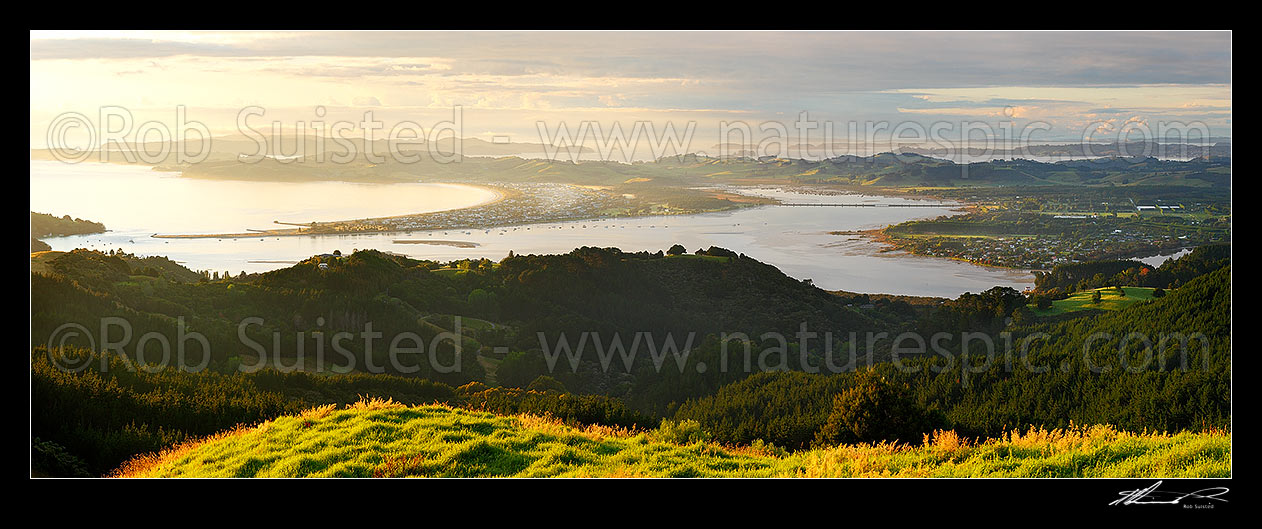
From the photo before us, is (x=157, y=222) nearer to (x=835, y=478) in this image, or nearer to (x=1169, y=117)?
(x=835, y=478)

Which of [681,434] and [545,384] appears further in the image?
[545,384]

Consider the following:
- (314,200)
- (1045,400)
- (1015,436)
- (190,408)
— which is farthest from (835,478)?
(314,200)

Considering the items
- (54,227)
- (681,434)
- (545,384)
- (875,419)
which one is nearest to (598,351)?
(545,384)

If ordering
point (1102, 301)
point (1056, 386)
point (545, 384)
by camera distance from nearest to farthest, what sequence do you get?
point (1056, 386) → point (545, 384) → point (1102, 301)

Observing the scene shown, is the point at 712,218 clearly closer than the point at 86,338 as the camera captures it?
No

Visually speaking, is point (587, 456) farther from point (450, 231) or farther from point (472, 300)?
point (450, 231)

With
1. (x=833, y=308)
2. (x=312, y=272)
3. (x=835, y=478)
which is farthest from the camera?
(x=833, y=308)
